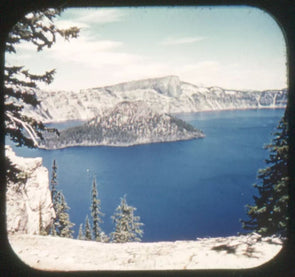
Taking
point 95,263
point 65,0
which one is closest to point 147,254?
point 95,263

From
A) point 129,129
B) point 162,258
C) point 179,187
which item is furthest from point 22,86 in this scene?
point 129,129

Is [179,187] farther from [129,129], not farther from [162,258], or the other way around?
[129,129]

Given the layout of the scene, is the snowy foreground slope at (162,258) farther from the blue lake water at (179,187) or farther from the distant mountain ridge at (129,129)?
the distant mountain ridge at (129,129)

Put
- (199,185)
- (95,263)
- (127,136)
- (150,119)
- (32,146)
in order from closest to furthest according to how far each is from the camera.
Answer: (95,263), (32,146), (199,185), (127,136), (150,119)

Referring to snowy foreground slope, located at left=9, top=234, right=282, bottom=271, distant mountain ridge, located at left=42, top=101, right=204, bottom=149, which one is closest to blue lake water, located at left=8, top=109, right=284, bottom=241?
snowy foreground slope, located at left=9, top=234, right=282, bottom=271

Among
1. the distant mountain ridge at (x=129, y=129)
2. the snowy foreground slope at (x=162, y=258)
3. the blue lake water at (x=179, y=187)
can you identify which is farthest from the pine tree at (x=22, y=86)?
the distant mountain ridge at (x=129, y=129)

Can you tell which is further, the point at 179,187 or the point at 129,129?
the point at 129,129

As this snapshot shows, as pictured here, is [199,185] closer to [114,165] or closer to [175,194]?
[175,194]

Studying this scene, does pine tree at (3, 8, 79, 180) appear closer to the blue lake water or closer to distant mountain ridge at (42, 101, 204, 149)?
the blue lake water
